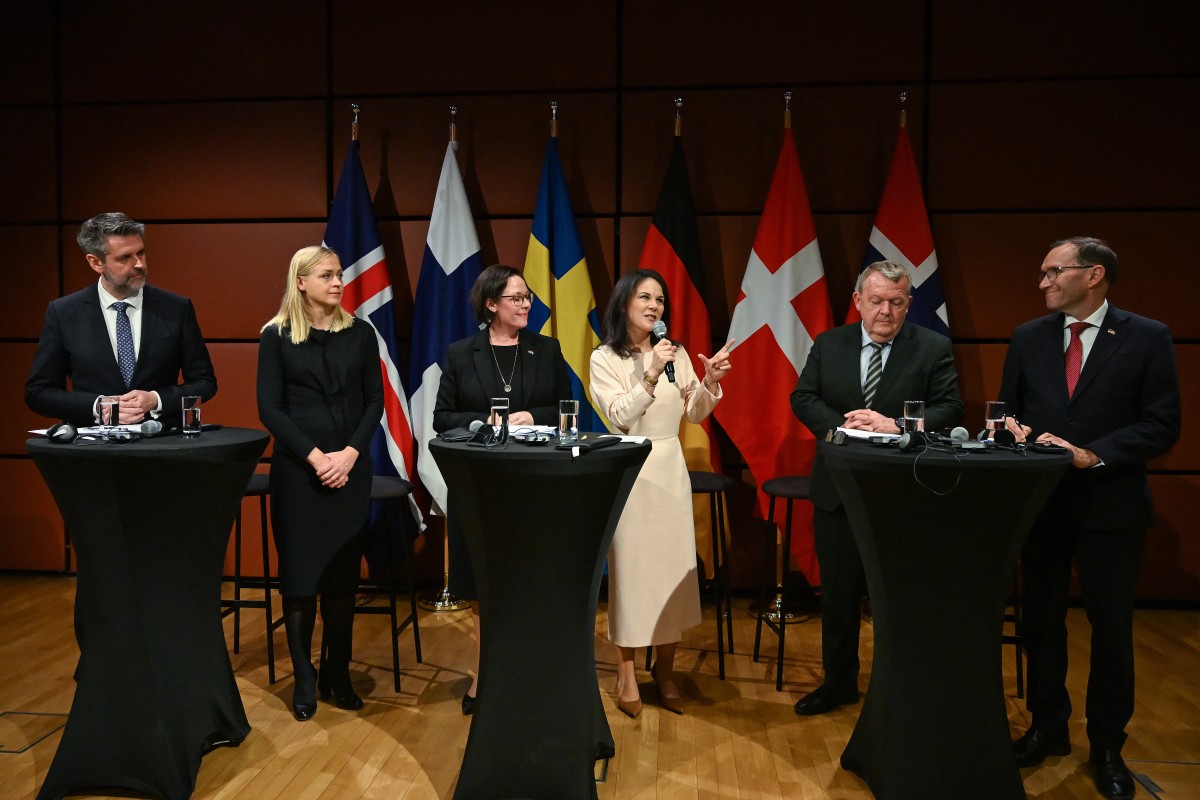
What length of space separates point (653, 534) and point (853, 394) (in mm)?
871

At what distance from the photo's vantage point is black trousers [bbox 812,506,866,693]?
314cm

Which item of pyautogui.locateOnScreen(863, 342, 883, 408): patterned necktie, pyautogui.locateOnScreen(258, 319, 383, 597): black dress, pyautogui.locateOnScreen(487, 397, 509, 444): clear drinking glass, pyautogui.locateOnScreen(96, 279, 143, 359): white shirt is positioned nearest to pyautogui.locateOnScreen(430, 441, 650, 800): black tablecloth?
pyautogui.locateOnScreen(487, 397, 509, 444): clear drinking glass

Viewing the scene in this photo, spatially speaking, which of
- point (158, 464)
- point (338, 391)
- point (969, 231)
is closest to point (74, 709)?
point (158, 464)

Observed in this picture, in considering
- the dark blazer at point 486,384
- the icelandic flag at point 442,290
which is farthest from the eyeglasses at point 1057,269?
the icelandic flag at point 442,290

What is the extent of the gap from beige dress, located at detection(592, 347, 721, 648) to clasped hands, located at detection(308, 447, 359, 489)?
3.03 feet

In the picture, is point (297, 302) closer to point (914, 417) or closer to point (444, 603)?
point (444, 603)

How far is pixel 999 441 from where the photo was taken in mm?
2496

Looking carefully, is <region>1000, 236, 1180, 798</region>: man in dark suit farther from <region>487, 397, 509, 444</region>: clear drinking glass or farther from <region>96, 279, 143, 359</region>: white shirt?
<region>96, 279, 143, 359</region>: white shirt

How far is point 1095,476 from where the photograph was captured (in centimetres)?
270

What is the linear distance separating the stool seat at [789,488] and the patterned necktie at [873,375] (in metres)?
0.59

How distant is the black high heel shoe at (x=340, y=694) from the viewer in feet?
10.6

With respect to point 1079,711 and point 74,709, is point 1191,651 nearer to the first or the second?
point 1079,711

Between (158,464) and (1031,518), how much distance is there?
2381 mm

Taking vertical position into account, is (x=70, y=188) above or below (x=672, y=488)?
above
